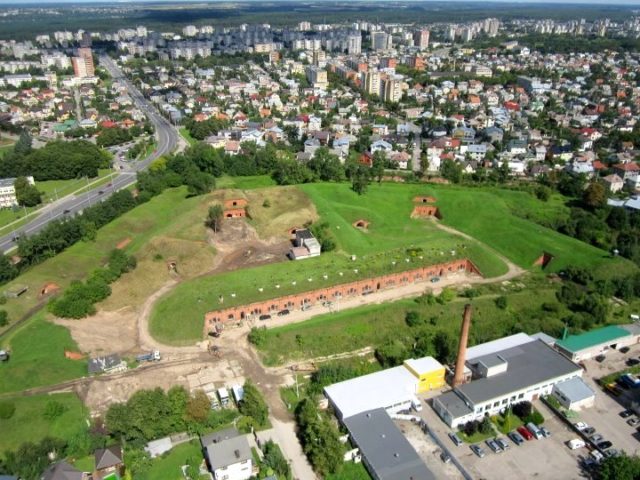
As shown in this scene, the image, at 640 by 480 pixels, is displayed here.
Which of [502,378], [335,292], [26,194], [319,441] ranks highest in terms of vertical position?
[502,378]

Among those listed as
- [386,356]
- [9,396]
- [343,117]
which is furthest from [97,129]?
[386,356]

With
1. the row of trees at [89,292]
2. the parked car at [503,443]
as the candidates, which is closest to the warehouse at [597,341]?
the parked car at [503,443]

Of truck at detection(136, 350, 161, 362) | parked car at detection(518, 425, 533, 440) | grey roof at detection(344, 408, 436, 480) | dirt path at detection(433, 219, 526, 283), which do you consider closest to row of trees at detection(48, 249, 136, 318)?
truck at detection(136, 350, 161, 362)

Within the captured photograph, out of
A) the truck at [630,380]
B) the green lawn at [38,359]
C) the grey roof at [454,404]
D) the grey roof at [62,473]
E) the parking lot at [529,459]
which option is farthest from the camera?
the truck at [630,380]

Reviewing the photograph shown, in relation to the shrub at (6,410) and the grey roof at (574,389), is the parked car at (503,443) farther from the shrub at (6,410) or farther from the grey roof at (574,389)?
the shrub at (6,410)

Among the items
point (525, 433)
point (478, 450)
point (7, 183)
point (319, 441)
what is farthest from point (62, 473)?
point (7, 183)

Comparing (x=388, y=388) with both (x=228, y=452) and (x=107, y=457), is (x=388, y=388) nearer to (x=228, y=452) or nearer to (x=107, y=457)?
(x=228, y=452)
